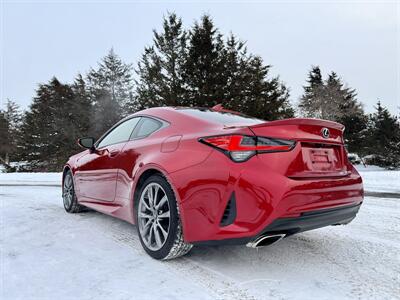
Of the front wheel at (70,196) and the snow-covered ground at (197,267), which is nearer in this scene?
the snow-covered ground at (197,267)

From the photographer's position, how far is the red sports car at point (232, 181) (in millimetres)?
2270

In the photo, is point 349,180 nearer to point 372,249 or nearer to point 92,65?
point 372,249

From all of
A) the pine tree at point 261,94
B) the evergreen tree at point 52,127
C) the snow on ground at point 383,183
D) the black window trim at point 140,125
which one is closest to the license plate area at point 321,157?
the black window trim at point 140,125

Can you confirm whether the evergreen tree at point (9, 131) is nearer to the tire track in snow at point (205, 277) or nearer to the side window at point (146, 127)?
the side window at point (146, 127)

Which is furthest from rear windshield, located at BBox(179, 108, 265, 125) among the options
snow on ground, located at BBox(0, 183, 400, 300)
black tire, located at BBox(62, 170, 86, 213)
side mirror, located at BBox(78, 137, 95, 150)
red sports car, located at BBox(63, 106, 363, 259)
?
black tire, located at BBox(62, 170, 86, 213)

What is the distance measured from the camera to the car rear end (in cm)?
225

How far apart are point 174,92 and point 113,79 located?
1312cm

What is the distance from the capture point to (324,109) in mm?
32469

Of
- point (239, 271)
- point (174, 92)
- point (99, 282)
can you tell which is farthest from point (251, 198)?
point (174, 92)

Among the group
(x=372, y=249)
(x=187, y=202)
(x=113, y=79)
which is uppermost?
(x=113, y=79)

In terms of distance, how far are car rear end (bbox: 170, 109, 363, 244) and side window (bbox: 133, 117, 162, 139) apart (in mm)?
845

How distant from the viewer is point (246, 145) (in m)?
2.36

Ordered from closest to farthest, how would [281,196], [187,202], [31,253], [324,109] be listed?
1. [281,196]
2. [187,202]
3. [31,253]
4. [324,109]

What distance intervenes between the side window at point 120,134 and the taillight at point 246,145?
5.16 ft
